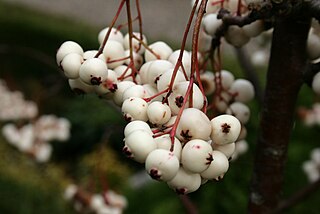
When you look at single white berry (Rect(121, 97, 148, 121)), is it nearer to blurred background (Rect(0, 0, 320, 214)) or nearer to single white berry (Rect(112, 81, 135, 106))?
single white berry (Rect(112, 81, 135, 106))

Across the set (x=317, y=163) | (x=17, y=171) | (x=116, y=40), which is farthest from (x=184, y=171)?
(x=17, y=171)

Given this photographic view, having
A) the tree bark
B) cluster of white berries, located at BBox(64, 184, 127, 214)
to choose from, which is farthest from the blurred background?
the tree bark

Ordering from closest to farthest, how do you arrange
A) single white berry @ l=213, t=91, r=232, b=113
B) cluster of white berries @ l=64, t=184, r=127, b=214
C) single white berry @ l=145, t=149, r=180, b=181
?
1. single white berry @ l=145, t=149, r=180, b=181
2. single white berry @ l=213, t=91, r=232, b=113
3. cluster of white berries @ l=64, t=184, r=127, b=214

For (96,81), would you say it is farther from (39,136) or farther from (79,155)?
(79,155)

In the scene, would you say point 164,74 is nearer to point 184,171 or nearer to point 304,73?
point 184,171

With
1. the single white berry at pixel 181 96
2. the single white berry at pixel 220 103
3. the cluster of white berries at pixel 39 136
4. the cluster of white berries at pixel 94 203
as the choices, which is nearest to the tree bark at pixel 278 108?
the single white berry at pixel 220 103

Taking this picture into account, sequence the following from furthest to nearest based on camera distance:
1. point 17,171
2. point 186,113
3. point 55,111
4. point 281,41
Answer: point 55,111 → point 17,171 → point 281,41 → point 186,113
